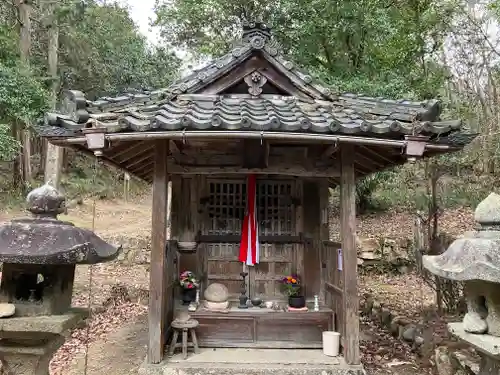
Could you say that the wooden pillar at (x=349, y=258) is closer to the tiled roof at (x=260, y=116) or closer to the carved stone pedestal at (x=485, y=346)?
the tiled roof at (x=260, y=116)

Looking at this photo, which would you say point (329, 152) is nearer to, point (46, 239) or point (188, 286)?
point (188, 286)

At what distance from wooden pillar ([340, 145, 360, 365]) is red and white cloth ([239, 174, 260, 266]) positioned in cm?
185

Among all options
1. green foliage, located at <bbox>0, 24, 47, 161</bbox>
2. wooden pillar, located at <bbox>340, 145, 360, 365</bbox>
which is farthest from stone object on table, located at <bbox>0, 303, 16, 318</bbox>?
green foliage, located at <bbox>0, 24, 47, 161</bbox>

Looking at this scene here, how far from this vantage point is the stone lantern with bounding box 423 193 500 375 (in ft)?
10.6

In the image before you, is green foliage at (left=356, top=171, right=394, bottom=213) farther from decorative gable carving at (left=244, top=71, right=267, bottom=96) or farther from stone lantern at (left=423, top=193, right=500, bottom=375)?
stone lantern at (left=423, top=193, right=500, bottom=375)

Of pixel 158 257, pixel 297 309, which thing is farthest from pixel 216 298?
pixel 158 257

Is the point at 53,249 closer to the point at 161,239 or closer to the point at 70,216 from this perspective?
the point at 161,239

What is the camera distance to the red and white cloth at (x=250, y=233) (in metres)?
7.36

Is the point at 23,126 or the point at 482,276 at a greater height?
the point at 23,126

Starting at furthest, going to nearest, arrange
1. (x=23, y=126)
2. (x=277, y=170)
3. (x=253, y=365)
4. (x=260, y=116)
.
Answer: (x=23, y=126) → (x=277, y=170) → (x=253, y=365) → (x=260, y=116)

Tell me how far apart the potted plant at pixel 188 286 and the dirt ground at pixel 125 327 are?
47.8 inches

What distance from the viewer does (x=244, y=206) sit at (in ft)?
26.1

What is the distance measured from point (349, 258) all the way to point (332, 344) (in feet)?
4.48

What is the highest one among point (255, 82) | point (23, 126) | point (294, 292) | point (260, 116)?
point (23, 126)
